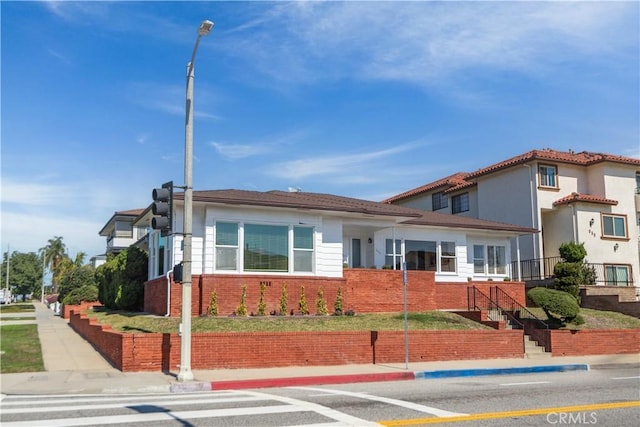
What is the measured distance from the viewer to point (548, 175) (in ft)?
112

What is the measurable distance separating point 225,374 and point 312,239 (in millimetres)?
8896

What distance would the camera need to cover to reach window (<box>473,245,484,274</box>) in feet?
96.7

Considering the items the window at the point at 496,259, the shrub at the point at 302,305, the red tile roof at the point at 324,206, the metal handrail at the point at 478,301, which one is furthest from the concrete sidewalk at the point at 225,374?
the window at the point at 496,259

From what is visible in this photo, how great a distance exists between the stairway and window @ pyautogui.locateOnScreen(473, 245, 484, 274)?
766cm

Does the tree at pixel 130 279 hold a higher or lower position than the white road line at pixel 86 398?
higher

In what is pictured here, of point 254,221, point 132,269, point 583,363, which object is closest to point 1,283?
point 132,269

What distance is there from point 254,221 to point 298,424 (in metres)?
14.0

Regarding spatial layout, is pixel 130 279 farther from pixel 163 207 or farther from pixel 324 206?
pixel 163 207

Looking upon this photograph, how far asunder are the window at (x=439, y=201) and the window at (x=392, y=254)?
46.7ft

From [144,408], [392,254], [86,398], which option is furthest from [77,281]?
[144,408]

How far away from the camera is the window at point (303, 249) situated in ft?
76.0

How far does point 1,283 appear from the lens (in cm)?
12044

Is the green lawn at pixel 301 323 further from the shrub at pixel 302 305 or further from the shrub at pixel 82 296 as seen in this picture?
the shrub at pixel 82 296

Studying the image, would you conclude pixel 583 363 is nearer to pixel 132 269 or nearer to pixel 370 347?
pixel 370 347
